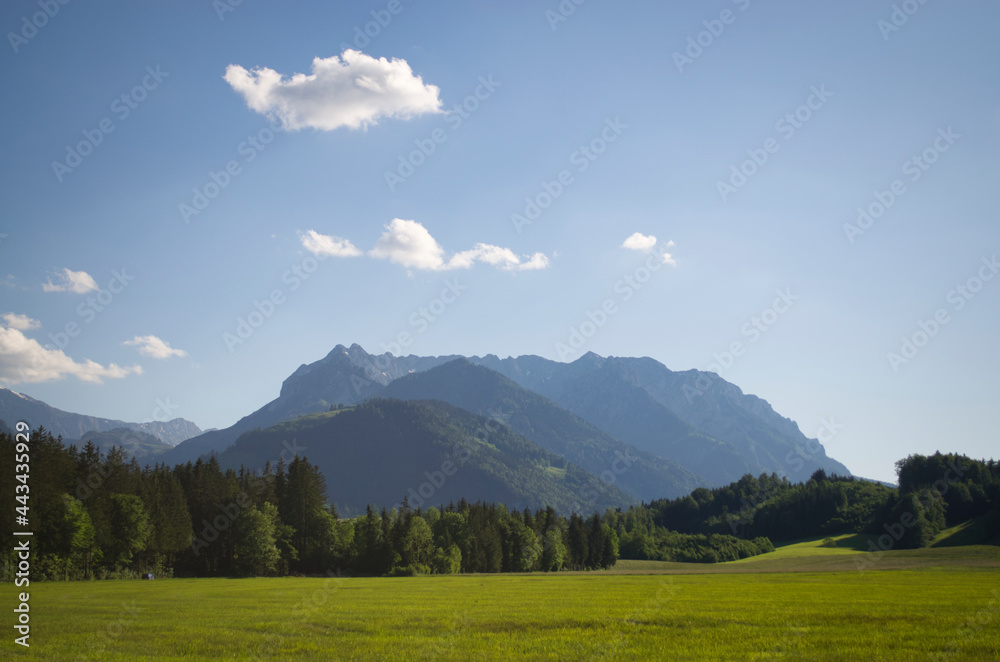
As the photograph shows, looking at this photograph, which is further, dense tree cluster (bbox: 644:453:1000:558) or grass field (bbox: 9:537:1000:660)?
dense tree cluster (bbox: 644:453:1000:558)

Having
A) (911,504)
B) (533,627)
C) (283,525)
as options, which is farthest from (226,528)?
(911,504)

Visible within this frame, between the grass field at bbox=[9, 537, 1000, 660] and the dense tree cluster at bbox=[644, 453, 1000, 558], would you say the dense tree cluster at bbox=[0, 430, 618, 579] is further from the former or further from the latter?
the dense tree cluster at bbox=[644, 453, 1000, 558]

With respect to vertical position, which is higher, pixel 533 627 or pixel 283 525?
pixel 533 627

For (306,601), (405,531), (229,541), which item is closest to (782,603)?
(306,601)

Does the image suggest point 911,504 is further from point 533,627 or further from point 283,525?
point 533,627

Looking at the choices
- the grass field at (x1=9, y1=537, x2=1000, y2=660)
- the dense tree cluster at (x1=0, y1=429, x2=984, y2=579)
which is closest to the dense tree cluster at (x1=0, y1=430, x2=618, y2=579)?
the dense tree cluster at (x1=0, y1=429, x2=984, y2=579)

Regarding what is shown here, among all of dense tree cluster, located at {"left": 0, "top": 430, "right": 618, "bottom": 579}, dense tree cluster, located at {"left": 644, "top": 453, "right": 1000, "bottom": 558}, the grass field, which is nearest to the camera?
the grass field

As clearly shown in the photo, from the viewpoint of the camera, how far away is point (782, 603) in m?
41.1

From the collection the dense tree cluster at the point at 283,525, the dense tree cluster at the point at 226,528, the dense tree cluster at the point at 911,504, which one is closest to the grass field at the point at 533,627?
the dense tree cluster at the point at 226,528

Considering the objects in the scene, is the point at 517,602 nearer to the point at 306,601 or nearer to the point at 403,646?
the point at 306,601

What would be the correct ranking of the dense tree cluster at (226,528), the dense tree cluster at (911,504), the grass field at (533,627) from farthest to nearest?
the dense tree cluster at (911,504), the dense tree cluster at (226,528), the grass field at (533,627)

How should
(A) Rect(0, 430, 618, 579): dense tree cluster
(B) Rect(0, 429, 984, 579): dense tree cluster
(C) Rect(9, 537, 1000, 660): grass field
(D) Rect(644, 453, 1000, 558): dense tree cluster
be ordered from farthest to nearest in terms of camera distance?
1. (D) Rect(644, 453, 1000, 558): dense tree cluster
2. (B) Rect(0, 429, 984, 579): dense tree cluster
3. (A) Rect(0, 430, 618, 579): dense tree cluster
4. (C) Rect(9, 537, 1000, 660): grass field

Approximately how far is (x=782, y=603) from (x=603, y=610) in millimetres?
13448

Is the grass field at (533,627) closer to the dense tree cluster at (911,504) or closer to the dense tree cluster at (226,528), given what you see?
the dense tree cluster at (226,528)
